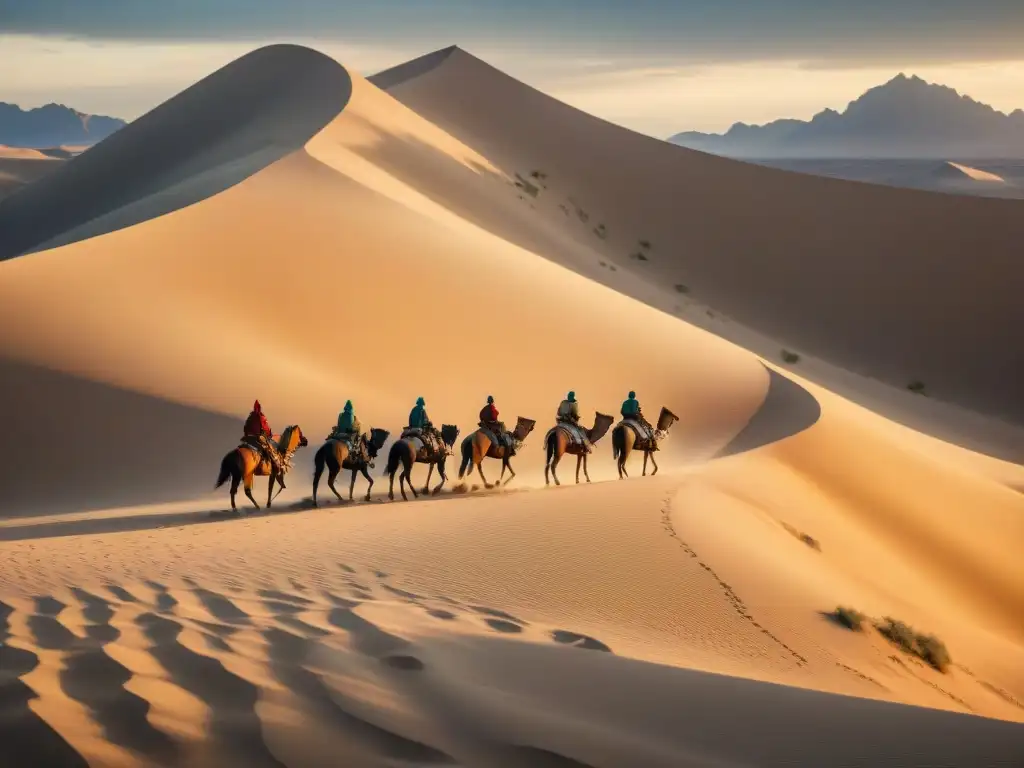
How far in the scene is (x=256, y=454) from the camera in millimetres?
15539

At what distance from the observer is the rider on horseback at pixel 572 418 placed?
59.8 ft

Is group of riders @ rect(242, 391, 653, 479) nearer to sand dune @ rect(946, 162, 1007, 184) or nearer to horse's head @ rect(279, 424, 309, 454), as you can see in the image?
horse's head @ rect(279, 424, 309, 454)

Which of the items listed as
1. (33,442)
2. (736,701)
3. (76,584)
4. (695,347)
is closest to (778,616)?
(736,701)

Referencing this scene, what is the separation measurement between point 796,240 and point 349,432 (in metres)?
42.9

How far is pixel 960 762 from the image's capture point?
17.6 ft

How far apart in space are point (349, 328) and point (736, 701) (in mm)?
20166

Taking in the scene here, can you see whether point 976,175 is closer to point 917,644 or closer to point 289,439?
point 289,439

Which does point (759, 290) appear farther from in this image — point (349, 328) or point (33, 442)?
point (33, 442)

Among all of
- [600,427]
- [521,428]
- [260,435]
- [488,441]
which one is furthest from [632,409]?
[260,435]

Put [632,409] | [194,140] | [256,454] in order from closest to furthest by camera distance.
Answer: [256,454] < [632,409] < [194,140]

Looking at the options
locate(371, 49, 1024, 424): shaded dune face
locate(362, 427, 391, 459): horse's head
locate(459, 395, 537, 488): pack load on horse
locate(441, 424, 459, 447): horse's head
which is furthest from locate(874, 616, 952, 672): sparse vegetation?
locate(371, 49, 1024, 424): shaded dune face

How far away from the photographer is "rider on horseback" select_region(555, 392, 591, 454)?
18.2 meters

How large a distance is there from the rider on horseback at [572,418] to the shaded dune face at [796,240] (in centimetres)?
2741

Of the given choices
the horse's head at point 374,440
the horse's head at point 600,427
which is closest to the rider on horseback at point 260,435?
the horse's head at point 374,440
